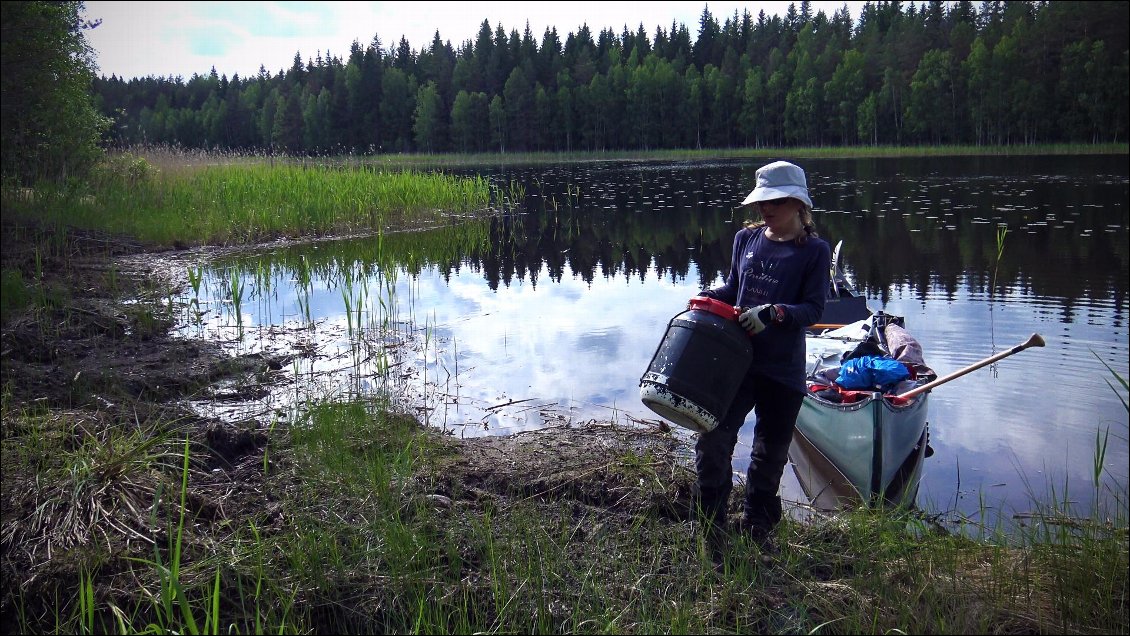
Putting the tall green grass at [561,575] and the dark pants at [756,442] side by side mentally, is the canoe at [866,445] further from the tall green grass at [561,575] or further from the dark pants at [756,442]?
the dark pants at [756,442]

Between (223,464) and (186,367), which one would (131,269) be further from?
(223,464)

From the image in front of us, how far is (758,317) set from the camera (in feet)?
11.3

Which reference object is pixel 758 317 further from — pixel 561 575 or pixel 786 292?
pixel 561 575

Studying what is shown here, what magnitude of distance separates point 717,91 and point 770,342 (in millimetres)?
76211

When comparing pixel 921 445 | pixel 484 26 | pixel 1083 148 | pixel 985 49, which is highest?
pixel 484 26

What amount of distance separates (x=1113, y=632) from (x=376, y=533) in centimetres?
274

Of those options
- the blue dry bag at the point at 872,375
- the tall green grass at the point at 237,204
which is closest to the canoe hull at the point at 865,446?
the blue dry bag at the point at 872,375

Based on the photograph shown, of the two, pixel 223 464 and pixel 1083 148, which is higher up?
pixel 1083 148

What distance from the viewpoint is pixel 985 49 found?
186 ft

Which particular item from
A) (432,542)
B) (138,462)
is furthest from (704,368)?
(138,462)

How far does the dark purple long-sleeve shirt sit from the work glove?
3.8 inches

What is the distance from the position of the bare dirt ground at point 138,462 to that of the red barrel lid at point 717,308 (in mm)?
1052

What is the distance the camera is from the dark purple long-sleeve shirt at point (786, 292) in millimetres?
3588

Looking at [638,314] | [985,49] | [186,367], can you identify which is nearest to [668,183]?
[638,314]
